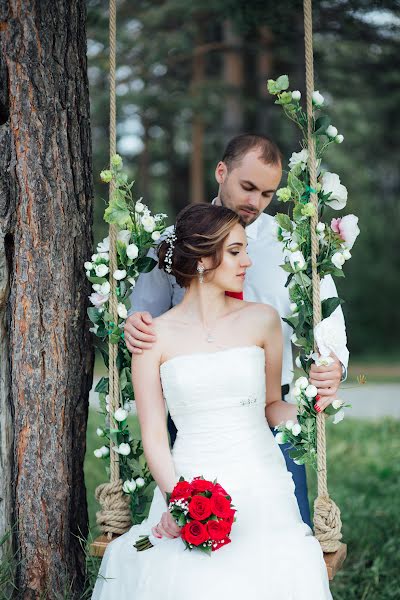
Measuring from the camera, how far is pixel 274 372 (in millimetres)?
3518

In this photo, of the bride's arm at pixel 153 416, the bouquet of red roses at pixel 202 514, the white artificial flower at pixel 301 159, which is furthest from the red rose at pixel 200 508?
the white artificial flower at pixel 301 159

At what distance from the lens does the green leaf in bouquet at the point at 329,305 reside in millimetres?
3291

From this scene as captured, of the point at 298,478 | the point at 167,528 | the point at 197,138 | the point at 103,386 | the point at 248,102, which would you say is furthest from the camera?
the point at 197,138

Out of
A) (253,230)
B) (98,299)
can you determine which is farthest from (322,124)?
(98,299)

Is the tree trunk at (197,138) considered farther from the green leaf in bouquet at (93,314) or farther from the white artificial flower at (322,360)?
the white artificial flower at (322,360)

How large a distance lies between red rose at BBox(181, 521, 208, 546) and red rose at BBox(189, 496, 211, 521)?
27 mm

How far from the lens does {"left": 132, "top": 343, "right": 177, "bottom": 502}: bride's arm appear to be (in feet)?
10.7

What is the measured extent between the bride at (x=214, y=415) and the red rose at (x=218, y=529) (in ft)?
0.47

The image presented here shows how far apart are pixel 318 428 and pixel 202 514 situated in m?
0.62

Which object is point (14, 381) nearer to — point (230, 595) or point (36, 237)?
point (36, 237)

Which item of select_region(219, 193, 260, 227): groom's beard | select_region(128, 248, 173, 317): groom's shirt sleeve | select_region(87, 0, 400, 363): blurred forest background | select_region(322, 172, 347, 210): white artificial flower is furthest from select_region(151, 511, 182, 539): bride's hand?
select_region(87, 0, 400, 363): blurred forest background

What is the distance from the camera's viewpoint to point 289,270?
3299 millimetres

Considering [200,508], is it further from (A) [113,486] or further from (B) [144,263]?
(B) [144,263]

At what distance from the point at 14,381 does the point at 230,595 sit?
1222mm
